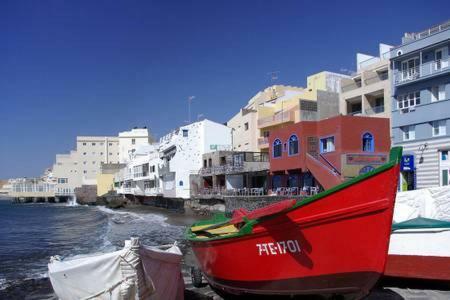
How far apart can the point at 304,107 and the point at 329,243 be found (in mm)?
39985

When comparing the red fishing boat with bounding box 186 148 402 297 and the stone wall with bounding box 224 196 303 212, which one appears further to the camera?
the stone wall with bounding box 224 196 303 212

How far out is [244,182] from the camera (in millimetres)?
49156

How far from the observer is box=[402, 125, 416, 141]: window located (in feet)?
108

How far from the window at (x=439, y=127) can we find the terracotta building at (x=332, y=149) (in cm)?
408

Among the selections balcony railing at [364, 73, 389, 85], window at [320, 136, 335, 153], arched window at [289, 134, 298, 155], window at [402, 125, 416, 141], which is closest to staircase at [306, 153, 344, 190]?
window at [320, 136, 335, 153]

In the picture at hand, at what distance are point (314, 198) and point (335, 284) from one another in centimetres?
170

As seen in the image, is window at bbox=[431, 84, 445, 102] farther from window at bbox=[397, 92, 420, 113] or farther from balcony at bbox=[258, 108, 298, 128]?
balcony at bbox=[258, 108, 298, 128]

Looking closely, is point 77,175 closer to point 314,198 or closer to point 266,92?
point 266,92

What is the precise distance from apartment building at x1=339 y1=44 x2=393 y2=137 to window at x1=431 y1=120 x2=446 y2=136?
17.4 feet

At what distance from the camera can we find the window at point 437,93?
101ft

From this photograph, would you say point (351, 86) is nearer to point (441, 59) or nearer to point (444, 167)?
point (441, 59)

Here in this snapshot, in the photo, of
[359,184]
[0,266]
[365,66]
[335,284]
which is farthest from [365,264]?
[365,66]

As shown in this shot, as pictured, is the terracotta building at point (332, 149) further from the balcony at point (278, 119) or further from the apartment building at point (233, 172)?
the balcony at point (278, 119)

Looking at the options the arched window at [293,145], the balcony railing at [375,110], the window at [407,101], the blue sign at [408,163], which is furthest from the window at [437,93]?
the arched window at [293,145]
